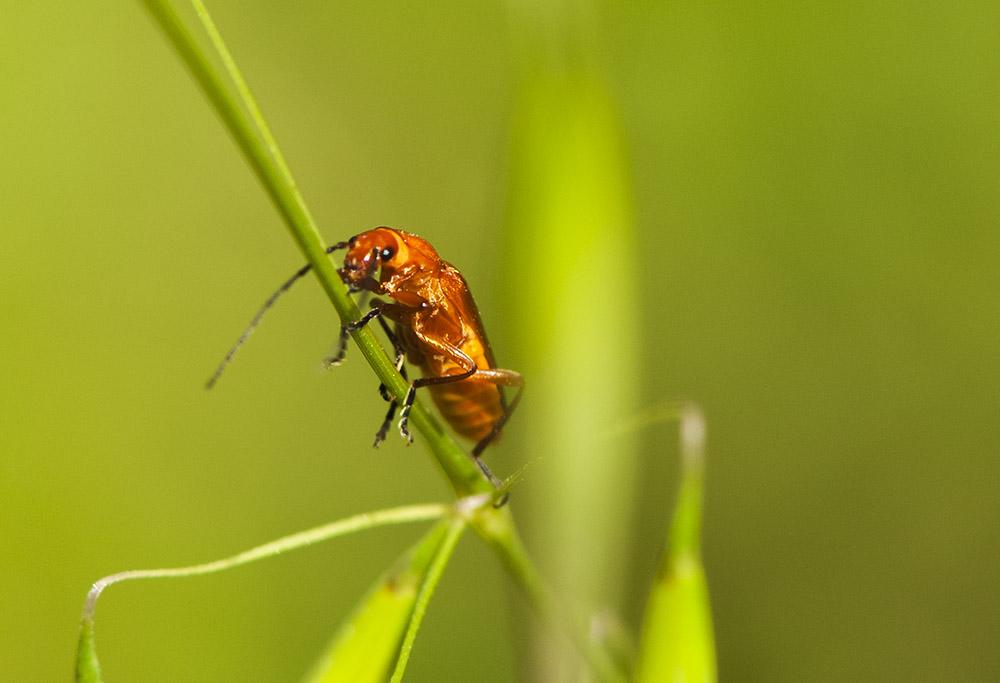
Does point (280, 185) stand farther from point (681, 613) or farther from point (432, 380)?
point (432, 380)

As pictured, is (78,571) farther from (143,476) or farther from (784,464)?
(784,464)

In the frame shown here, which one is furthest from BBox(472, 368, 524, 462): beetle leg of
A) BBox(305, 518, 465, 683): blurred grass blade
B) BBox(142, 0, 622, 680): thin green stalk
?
BBox(305, 518, 465, 683): blurred grass blade

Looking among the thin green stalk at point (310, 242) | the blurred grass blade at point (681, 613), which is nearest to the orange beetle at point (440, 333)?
the thin green stalk at point (310, 242)

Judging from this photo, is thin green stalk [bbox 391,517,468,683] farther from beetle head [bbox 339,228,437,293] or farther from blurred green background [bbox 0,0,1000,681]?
blurred green background [bbox 0,0,1000,681]

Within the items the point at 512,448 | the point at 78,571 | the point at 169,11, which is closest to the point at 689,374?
the point at 512,448

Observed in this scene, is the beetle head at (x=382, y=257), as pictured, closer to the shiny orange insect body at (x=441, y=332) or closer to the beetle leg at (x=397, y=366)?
the shiny orange insect body at (x=441, y=332)

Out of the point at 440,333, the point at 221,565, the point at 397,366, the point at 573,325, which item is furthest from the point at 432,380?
the point at 221,565

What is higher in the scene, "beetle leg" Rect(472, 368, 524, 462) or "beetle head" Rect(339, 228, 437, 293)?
"beetle head" Rect(339, 228, 437, 293)
